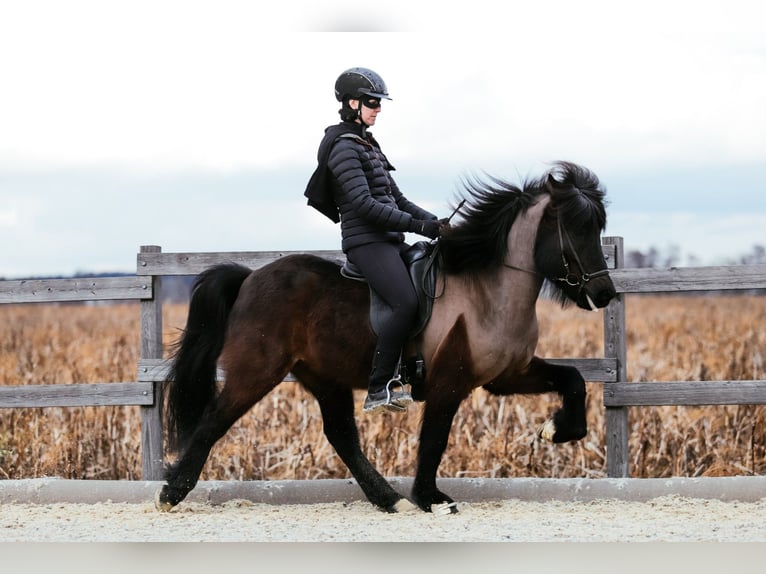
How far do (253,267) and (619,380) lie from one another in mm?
2916

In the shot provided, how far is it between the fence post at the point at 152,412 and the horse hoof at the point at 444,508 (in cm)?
258

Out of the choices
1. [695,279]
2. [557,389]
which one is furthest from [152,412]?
[695,279]

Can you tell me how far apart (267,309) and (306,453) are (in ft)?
7.74

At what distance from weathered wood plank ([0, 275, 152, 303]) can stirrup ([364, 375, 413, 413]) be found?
2506mm

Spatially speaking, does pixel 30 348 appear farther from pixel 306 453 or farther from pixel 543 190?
pixel 543 190

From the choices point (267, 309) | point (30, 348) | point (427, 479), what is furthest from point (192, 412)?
point (30, 348)

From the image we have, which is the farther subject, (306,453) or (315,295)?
(306,453)

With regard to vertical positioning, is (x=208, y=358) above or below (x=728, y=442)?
above

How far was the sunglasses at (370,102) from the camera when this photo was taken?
22.1ft

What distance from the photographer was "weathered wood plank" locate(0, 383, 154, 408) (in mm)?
8164

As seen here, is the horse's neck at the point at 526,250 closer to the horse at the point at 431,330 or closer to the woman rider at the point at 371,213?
the horse at the point at 431,330

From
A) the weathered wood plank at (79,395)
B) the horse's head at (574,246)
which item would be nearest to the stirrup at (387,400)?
the horse's head at (574,246)

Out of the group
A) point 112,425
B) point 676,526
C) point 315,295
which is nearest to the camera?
point 676,526

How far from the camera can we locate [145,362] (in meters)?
8.14
